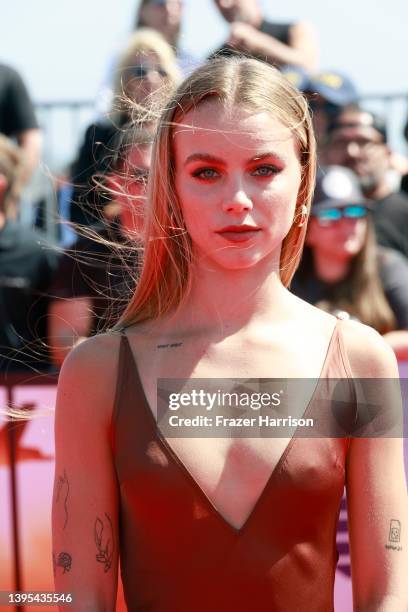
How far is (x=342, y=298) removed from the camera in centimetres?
383

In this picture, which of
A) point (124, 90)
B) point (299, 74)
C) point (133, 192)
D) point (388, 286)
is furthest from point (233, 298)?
point (299, 74)

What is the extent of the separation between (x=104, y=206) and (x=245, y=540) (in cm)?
192

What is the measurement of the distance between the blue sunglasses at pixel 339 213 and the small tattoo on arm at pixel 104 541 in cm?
236

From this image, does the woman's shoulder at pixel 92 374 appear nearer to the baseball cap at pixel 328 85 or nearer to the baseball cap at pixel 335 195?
the baseball cap at pixel 335 195

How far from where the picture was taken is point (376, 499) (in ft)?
6.08

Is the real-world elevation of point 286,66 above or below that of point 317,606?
above

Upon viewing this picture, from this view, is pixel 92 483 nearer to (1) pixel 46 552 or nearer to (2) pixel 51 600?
(2) pixel 51 600

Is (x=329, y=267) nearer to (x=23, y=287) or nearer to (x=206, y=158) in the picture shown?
(x=23, y=287)

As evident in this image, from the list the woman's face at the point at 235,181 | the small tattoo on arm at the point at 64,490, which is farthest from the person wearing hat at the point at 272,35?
the small tattoo on arm at the point at 64,490

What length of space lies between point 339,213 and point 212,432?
7.46 feet

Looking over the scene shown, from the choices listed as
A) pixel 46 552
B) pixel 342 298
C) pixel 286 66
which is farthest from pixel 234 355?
pixel 286 66

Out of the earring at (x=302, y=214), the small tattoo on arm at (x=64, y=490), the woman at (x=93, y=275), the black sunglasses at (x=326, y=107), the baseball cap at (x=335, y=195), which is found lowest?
the small tattoo on arm at (x=64, y=490)

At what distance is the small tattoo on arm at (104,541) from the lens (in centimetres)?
184

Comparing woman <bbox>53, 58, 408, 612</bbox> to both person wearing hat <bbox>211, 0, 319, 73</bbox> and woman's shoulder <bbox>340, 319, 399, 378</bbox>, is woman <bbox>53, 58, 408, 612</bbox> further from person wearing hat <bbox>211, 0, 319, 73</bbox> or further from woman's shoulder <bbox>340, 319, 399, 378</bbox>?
person wearing hat <bbox>211, 0, 319, 73</bbox>
